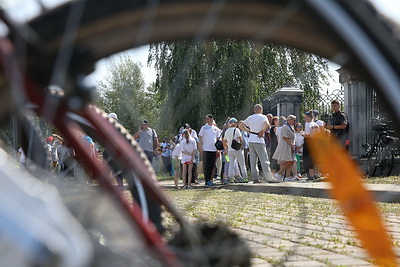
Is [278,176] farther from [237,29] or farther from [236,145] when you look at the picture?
[237,29]

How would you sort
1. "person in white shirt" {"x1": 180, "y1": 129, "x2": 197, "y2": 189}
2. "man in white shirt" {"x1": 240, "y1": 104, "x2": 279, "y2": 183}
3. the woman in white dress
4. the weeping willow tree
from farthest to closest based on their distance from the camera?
"person in white shirt" {"x1": 180, "y1": 129, "x2": 197, "y2": 189} → the woman in white dress → "man in white shirt" {"x1": 240, "y1": 104, "x2": 279, "y2": 183} → the weeping willow tree

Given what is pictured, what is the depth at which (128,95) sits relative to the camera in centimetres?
236

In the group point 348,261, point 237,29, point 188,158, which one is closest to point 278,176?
point 188,158

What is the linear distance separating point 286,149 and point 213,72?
12.2 m

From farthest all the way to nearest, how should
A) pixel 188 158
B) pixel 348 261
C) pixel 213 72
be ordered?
pixel 188 158
pixel 348 261
pixel 213 72

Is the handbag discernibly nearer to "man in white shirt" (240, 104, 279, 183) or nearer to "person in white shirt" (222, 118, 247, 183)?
"person in white shirt" (222, 118, 247, 183)

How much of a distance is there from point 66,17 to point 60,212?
0.63 metres

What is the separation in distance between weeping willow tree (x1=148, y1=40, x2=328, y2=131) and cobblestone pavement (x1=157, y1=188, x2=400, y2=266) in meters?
0.36

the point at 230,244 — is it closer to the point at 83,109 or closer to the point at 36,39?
the point at 83,109

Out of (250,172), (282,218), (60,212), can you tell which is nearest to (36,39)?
(60,212)

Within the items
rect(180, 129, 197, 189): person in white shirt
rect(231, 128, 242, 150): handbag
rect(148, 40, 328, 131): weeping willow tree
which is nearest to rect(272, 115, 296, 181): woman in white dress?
rect(231, 128, 242, 150): handbag

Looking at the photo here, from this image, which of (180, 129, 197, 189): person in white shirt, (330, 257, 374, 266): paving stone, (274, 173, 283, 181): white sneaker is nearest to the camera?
(330, 257, 374, 266): paving stone

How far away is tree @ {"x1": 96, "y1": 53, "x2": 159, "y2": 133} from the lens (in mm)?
2076

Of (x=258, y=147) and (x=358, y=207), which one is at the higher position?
(x=258, y=147)
